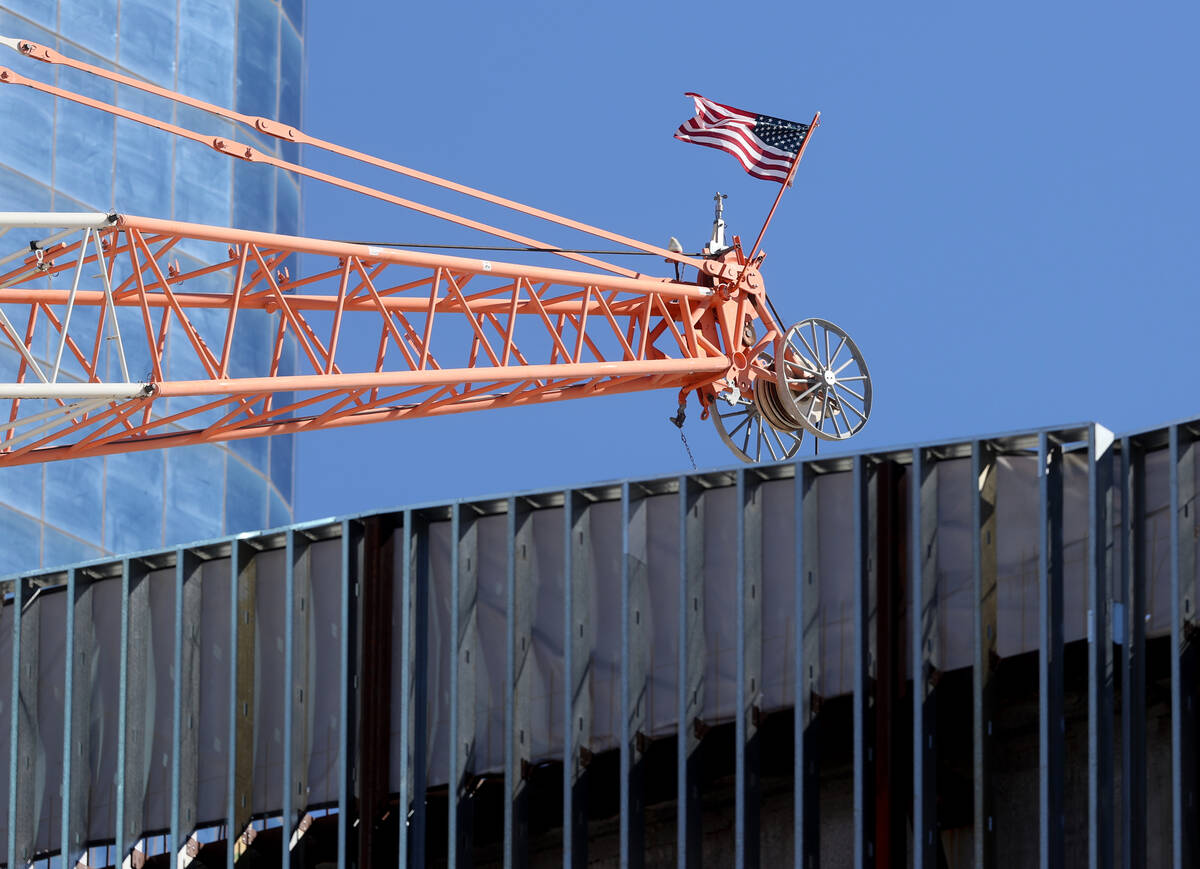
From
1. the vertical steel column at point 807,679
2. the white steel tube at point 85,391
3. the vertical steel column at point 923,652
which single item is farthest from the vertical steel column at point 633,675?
the white steel tube at point 85,391

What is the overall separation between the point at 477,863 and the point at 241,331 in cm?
3265

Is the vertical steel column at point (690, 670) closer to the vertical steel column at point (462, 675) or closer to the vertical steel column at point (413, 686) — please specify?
the vertical steel column at point (462, 675)

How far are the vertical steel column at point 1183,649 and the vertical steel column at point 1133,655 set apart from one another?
0.55 m

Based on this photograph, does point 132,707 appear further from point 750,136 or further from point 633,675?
point 750,136

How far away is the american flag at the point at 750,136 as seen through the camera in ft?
173

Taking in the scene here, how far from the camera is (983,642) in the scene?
4400 centimetres

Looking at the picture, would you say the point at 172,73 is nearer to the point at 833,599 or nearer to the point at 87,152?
the point at 87,152

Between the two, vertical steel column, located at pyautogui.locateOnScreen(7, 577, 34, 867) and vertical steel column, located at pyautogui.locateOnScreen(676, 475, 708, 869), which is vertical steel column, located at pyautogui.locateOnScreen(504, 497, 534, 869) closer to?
vertical steel column, located at pyautogui.locateOnScreen(676, 475, 708, 869)

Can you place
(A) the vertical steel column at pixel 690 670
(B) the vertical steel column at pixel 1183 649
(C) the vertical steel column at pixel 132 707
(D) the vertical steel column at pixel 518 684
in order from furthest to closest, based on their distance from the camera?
1. (C) the vertical steel column at pixel 132 707
2. (D) the vertical steel column at pixel 518 684
3. (A) the vertical steel column at pixel 690 670
4. (B) the vertical steel column at pixel 1183 649

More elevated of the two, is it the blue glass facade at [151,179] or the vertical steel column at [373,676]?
the blue glass facade at [151,179]

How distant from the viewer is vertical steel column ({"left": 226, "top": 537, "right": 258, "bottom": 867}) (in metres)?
49.0

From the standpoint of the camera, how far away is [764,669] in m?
45.9

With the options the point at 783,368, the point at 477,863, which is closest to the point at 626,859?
the point at 477,863

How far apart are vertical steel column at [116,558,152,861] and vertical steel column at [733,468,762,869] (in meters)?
11.4
